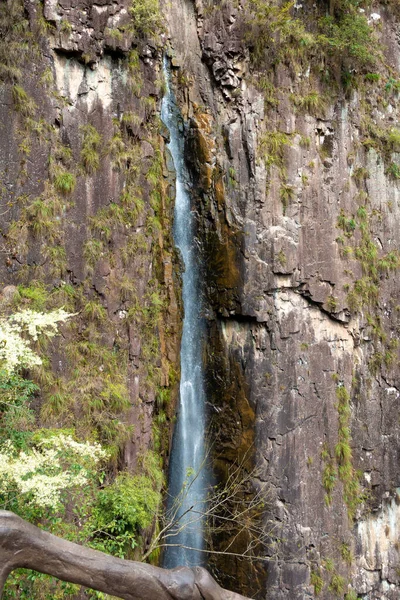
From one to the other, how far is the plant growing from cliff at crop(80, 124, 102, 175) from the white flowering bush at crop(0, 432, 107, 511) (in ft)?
18.9

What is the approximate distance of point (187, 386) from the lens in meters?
15.5

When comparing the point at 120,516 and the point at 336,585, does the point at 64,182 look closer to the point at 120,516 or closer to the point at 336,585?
the point at 120,516

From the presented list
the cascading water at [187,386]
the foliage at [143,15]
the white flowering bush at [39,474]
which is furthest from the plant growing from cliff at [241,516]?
the foliage at [143,15]

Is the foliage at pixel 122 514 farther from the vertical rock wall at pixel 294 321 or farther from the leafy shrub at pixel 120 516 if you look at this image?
the vertical rock wall at pixel 294 321

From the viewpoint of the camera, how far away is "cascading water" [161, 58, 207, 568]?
1473 cm

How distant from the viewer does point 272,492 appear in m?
14.8

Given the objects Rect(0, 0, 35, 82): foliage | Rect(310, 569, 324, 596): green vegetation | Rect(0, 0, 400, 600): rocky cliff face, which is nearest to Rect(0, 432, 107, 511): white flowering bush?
Rect(0, 0, 400, 600): rocky cliff face

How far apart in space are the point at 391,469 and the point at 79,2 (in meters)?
12.2

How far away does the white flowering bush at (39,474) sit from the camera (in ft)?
26.9

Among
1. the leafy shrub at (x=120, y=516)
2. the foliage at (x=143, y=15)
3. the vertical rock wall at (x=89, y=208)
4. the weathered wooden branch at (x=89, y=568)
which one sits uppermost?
the foliage at (x=143, y=15)

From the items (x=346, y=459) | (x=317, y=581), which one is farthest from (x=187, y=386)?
(x=317, y=581)

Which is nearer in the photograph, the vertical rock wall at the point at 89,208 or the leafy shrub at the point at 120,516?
the leafy shrub at the point at 120,516

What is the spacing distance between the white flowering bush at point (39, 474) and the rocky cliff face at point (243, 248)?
2929 mm

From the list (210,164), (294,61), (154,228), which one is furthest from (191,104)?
(154,228)
